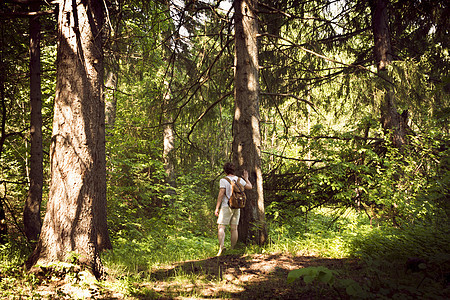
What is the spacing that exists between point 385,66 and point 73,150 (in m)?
7.78

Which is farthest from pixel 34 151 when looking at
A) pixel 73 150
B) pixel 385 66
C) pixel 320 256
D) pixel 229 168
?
pixel 385 66

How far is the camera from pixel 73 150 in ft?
12.3

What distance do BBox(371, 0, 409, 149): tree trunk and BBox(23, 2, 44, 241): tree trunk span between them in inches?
324

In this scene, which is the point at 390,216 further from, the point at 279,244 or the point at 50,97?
A: the point at 50,97

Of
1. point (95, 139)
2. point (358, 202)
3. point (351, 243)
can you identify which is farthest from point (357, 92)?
point (95, 139)

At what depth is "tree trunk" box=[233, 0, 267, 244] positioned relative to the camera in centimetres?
609

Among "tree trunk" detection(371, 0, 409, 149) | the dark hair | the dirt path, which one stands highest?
"tree trunk" detection(371, 0, 409, 149)

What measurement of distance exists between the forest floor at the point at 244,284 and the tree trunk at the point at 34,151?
9.94 ft

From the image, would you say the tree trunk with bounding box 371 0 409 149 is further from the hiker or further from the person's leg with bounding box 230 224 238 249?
the person's leg with bounding box 230 224 238 249

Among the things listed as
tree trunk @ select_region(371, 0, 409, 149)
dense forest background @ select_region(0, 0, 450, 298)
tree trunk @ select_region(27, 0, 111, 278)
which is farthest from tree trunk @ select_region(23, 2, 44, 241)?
tree trunk @ select_region(371, 0, 409, 149)

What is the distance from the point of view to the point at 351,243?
504 centimetres

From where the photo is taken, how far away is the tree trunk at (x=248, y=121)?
609 centimetres

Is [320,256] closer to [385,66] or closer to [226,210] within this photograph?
[226,210]

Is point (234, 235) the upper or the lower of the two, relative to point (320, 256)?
upper
